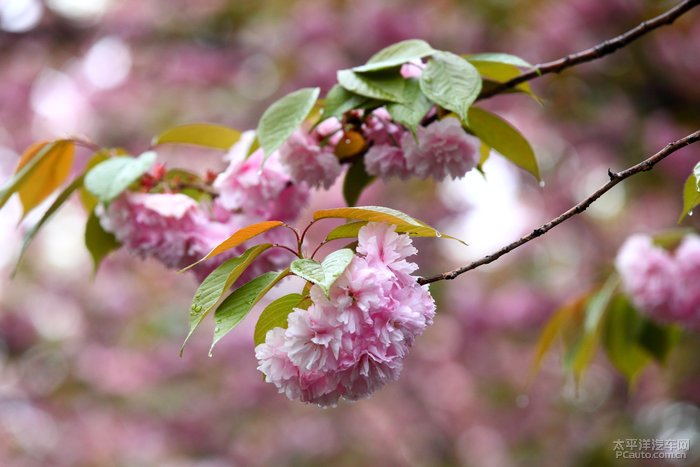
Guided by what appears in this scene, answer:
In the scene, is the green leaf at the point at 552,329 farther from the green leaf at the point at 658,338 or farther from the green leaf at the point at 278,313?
the green leaf at the point at 278,313

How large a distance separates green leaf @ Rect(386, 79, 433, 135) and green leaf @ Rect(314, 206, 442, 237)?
0.16 m

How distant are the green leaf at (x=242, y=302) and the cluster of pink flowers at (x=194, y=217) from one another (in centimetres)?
22

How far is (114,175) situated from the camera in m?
0.85

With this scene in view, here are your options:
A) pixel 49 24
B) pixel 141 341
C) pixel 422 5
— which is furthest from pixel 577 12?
pixel 141 341

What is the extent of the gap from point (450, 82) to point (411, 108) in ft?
0.17

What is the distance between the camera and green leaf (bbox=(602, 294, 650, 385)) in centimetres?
127

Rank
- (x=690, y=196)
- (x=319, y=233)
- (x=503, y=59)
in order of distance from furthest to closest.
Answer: (x=319, y=233), (x=503, y=59), (x=690, y=196)

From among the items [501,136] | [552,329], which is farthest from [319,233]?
[501,136]

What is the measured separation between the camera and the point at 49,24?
3045mm

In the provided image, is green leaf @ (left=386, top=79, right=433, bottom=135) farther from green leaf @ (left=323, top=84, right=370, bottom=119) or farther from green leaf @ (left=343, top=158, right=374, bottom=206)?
green leaf @ (left=343, top=158, right=374, bottom=206)

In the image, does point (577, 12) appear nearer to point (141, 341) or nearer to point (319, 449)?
point (141, 341)

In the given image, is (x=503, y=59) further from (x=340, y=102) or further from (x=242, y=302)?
(x=242, y=302)

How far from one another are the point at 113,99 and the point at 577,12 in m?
2.75

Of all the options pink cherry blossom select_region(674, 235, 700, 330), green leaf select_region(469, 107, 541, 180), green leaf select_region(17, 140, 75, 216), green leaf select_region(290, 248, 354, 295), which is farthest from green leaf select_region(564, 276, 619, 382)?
green leaf select_region(17, 140, 75, 216)
